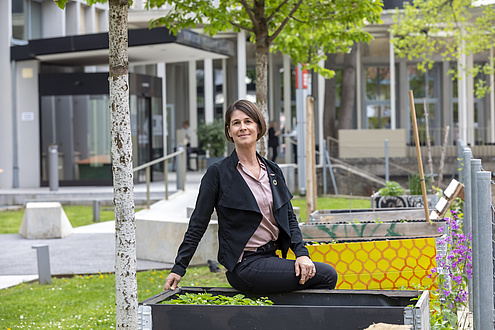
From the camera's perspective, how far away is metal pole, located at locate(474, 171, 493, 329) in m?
3.99

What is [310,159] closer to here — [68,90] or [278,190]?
[278,190]

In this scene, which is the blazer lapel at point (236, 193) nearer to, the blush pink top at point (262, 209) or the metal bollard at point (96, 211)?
the blush pink top at point (262, 209)

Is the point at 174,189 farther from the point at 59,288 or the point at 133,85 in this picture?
the point at 59,288

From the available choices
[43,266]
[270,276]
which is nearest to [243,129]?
[270,276]

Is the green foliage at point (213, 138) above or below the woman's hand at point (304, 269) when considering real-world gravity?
above

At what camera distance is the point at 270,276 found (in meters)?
3.29

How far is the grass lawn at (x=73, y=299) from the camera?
5.82m

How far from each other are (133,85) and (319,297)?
56.8 ft

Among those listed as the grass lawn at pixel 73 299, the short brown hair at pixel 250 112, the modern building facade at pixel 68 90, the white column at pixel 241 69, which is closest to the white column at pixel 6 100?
the modern building facade at pixel 68 90

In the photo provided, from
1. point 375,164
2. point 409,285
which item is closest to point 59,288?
point 409,285

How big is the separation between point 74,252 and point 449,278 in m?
6.43

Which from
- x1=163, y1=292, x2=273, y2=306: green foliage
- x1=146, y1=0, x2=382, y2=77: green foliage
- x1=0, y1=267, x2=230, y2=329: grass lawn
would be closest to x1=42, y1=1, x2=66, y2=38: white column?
x1=146, y1=0, x2=382, y2=77: green foliage

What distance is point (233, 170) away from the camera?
137 inches

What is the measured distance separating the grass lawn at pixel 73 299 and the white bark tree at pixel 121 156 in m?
1.65
